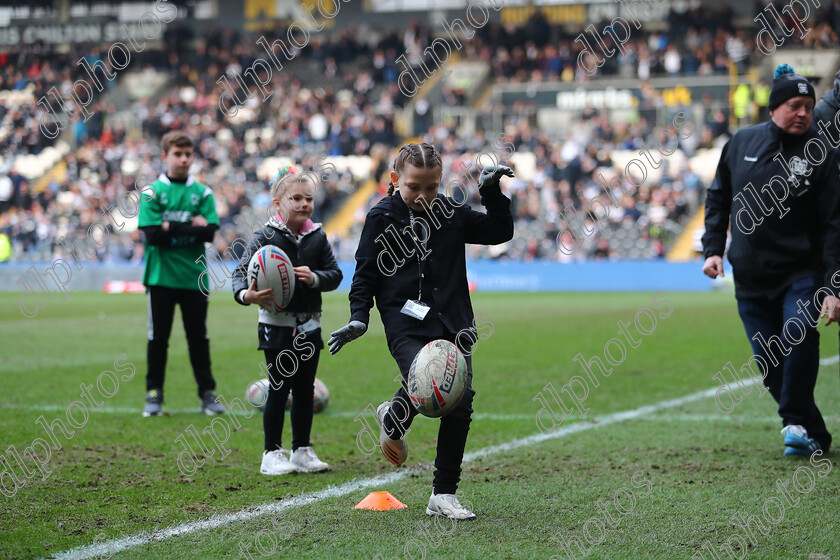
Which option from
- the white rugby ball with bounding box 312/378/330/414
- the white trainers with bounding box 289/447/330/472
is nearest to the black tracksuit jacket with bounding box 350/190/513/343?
the white trainers with bounding box 289/447/330/472

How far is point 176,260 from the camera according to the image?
818cm

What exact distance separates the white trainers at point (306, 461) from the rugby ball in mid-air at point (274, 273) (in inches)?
33.6

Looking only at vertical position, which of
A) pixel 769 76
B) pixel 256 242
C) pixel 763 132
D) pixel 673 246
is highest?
pixel 769 76

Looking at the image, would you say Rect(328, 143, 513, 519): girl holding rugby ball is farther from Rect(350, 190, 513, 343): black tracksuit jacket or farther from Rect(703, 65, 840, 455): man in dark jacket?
Rect(703, 65, 840, 455): man in dark jacket

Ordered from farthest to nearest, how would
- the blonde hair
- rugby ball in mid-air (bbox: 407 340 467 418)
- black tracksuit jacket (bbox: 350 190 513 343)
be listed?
the blonde hair < black tracksuit jacket (bbox: 350 190 513 343) < rugby ball in mid-air (bbox: 407 340 467 418)

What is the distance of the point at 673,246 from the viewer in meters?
28.6

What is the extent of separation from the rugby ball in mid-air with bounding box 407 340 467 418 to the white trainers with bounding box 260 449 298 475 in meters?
1.49

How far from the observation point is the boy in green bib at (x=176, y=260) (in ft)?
26.6

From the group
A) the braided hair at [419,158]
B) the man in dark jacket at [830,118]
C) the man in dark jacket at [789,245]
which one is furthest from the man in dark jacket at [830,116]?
the braided hair at [419,158]

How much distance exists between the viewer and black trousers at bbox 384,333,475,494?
4.74m

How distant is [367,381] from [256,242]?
405cm

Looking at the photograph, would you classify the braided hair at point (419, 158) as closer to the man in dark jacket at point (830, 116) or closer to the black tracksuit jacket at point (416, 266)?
the black tracksuit jacket at point (416, 266)

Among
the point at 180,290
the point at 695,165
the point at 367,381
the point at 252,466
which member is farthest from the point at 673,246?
the point at 252,466

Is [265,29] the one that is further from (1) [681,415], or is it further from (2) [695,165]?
(1) [681,415]
